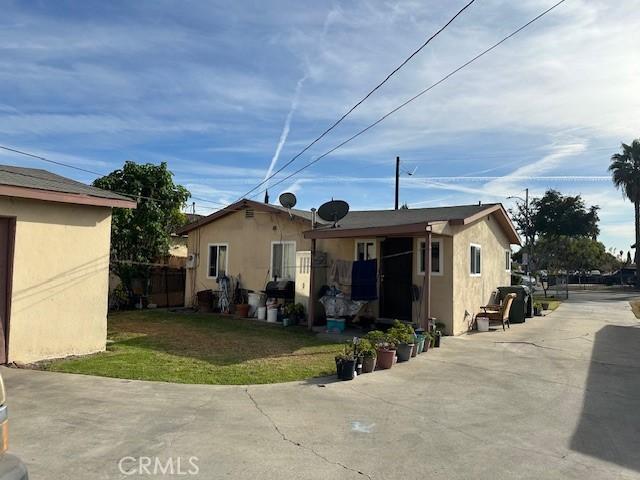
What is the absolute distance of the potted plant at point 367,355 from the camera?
807cm

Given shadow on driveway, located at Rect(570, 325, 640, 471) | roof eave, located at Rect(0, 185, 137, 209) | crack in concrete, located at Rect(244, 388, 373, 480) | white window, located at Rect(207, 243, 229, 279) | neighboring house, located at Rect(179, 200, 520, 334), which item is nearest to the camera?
crack in concrete, located at Rect(244, 388, 373, 480)

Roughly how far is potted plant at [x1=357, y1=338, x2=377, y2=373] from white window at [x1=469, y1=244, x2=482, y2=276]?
277 inches

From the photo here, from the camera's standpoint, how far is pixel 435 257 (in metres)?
13.1

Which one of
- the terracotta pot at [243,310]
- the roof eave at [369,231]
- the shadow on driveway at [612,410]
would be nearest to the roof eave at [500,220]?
the roof eave at [369,231]

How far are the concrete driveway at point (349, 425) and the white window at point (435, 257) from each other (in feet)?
15.3

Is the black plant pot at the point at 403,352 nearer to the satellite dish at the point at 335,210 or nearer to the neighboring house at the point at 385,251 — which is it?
the neighboring house at the point at 385,251

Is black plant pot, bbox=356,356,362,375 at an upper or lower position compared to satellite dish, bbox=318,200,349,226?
lower

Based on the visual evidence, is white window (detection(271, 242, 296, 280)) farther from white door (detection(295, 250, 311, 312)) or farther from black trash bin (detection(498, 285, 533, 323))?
black trash bin (detection(498, 285, 533, 323))

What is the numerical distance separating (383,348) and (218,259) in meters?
10.4

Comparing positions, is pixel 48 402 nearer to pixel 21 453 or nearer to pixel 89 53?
pixel 21 453

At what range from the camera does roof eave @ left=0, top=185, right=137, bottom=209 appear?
25.6 ft
